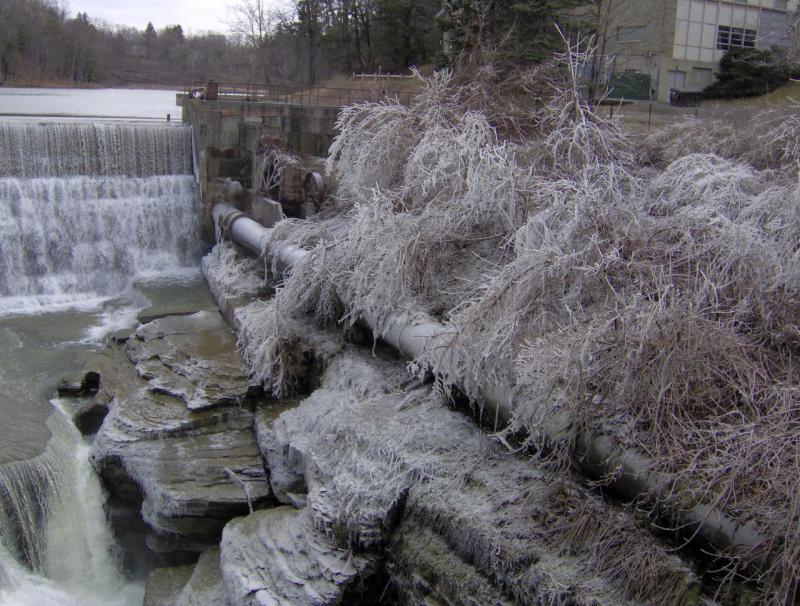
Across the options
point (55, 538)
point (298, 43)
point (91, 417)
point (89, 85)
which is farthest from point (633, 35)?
point (89, 85)

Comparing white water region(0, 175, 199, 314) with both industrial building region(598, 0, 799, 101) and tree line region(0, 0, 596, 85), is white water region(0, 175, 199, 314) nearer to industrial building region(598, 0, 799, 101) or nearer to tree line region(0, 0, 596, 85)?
tree line region(0, 0, 596, 85)

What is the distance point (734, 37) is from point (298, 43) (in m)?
21.9

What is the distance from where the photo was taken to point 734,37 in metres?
31.2

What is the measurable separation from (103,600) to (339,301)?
14.4 feet

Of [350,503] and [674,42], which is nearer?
[350,503]

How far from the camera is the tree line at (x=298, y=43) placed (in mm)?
19141

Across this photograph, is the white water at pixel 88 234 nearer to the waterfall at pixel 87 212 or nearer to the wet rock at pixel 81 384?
the waterfall at pixel 87 212

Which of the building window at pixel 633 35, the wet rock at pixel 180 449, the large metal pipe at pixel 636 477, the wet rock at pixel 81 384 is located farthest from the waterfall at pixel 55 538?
the building window at pixel 633 35

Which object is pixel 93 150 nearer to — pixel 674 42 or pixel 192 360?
pixel 192 360

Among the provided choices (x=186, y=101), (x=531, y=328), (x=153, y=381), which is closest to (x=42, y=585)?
(x=153, y=381)

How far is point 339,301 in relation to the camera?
9.94 metres

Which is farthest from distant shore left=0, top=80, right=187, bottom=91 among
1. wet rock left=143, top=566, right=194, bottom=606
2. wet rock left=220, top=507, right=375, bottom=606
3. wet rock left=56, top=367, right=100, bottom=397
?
wet rock left=220, top=507, right=375, bottom=606

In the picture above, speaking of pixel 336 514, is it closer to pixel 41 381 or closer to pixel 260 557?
pixel 260 557

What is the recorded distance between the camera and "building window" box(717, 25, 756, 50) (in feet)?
100
